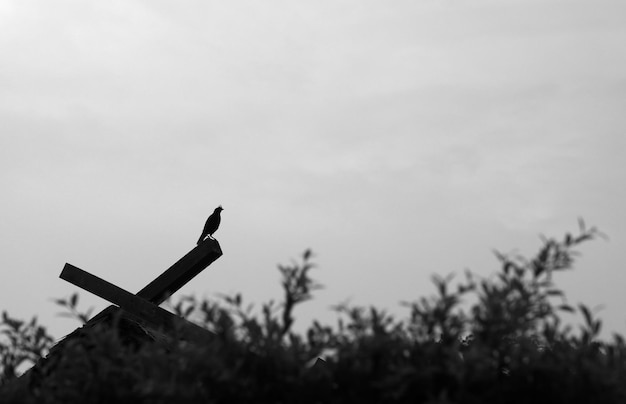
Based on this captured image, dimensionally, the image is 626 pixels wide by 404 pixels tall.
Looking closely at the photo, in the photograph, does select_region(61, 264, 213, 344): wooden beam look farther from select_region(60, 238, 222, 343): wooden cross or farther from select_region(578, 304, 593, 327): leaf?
select_region(578, 304, 593, 327): leaf

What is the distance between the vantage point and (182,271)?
876 cm

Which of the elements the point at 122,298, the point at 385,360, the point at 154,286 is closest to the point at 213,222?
the point at 154,286

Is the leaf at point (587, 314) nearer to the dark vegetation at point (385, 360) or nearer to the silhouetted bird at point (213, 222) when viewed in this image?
the dark vegetation at point (385, 360)

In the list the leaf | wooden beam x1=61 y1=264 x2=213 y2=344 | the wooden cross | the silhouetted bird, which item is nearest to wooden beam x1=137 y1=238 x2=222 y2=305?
the wooden cross

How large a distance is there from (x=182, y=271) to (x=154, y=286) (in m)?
0.36

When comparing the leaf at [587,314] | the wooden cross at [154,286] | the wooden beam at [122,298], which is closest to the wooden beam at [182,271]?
the wooden cross at [154,286]

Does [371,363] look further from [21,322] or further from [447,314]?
[21,322]

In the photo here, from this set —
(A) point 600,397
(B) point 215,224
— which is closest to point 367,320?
(A) point 600,397

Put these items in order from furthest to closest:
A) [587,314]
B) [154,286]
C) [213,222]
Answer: [213,222], [154,286], [587,314]

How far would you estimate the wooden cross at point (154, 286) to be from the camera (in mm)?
8578

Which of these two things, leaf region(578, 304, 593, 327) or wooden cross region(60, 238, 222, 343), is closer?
leaf region(578, 304, 593, 327)

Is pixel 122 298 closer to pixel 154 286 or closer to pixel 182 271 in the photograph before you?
pixel 154 286

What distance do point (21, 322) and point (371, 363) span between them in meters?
2.32

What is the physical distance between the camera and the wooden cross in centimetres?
858
